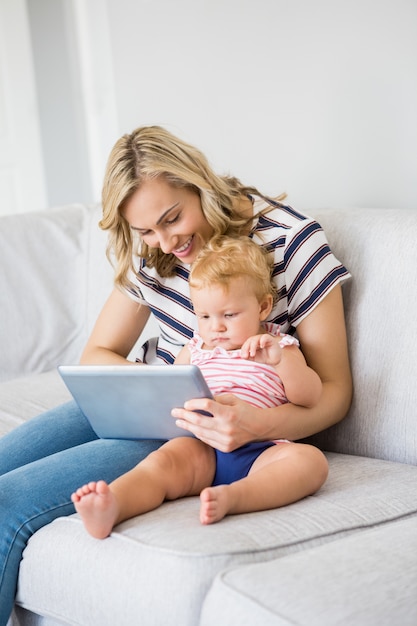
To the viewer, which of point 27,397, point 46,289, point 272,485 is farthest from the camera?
point 46,289

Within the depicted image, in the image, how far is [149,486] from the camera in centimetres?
146

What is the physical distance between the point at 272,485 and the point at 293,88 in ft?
4.27

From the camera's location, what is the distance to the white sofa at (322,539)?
113 centimetres

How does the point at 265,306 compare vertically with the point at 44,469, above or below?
above

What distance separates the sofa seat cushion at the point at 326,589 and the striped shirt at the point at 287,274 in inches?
23.2

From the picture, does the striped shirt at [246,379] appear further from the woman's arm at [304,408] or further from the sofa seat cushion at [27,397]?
the sofa seat cushion at [27,397]

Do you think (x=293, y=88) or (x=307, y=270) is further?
(x=293, y=88)

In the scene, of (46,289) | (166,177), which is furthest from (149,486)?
(46,289)

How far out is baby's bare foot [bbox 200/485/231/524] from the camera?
52.8 inches

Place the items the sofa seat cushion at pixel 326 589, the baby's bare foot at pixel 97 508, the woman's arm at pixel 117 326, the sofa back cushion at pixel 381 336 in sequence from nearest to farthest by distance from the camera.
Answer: the sofa seat cushion at pixel 326 589, the baby's bare foot at pixel 97 508, the sofa back cushion at pixel 381 336, the woman's arm at pixel 117 326

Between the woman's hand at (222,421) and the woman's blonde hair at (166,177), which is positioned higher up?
the woman's blonde hair at (166,177)

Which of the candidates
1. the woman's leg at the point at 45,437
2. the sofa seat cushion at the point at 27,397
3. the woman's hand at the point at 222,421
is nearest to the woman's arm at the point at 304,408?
the woman's hand at the point at 222,421

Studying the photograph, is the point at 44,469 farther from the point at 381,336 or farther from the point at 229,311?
the point at 381,336

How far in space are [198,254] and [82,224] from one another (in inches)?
41.5
